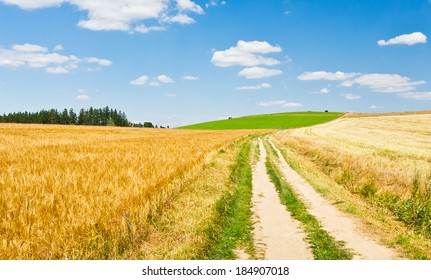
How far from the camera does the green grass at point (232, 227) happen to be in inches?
306

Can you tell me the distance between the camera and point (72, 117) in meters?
175

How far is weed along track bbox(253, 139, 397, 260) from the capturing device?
774 centimetres

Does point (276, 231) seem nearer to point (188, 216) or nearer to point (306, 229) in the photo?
point (306, 229)

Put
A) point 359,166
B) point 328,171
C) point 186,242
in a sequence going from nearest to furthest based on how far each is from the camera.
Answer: point 186,242 < point 359,166 < point 328,171

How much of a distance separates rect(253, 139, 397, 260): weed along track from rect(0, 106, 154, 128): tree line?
6783 inches

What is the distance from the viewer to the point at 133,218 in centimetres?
863

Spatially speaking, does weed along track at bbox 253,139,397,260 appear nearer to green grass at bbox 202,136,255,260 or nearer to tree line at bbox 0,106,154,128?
green grass at bbox 202,136,255,260

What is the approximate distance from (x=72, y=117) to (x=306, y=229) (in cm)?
18111

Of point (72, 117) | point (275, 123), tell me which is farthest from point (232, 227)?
point (72, 117)

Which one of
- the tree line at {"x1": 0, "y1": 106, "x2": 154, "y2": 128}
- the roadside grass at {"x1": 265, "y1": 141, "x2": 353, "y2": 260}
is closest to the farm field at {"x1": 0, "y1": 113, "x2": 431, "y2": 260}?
the roadside grass at {"x1": 265, "y1": 141, "x2": 353, "y2": 260}

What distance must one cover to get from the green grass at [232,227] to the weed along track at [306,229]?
0.31 m
